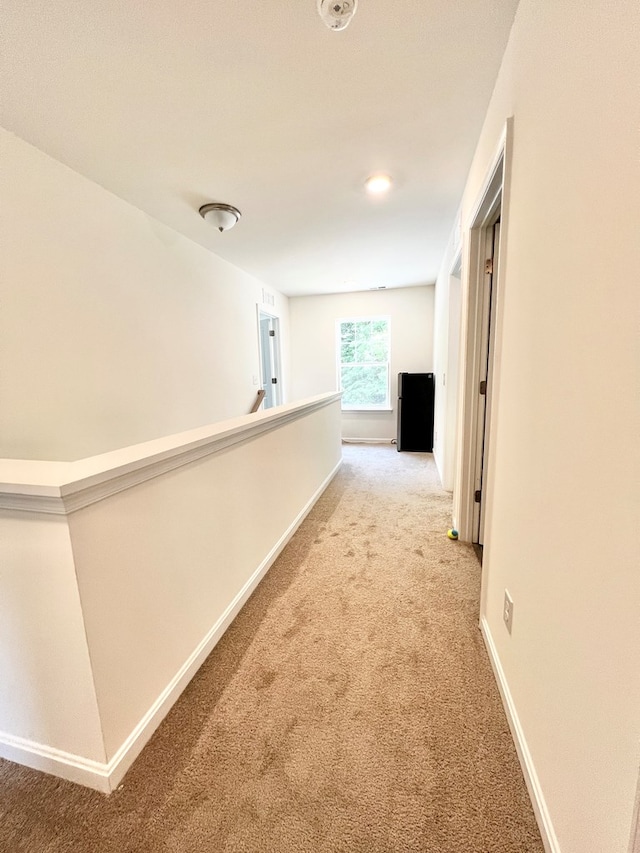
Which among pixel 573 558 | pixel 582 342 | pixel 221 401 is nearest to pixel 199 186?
pixel 221 401

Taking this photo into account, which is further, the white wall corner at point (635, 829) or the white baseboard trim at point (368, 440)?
the white baseboard trim at point (368, 440)

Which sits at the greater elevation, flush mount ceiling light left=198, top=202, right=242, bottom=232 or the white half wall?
flush mount ceiling light left=198, top=202, right=242, bottom=232

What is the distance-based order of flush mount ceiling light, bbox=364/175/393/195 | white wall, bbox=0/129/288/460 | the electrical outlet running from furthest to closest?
flush mount ceiling light, bbox=364/175/393/195 < white wall, bbox=0/129/288/460 < the electrical outlet

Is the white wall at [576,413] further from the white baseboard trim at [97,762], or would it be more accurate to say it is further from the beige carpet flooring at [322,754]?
the white baseboard trim at [97,762]

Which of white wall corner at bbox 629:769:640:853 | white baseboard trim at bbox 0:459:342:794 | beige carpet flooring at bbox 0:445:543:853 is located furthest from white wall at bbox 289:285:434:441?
white wall corner at bbox 629:769:640:853

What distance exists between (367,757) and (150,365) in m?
2.60

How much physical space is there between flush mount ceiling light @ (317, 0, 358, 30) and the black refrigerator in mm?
3990

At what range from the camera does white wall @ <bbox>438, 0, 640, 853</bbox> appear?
23.3 inches

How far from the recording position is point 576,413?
0.77 metres

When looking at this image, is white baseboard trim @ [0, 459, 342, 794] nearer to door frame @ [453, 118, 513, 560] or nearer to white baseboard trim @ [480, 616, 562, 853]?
white baseboard trim @ [480, 616, 562, 853]

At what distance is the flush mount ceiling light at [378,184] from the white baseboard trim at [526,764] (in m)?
2.61

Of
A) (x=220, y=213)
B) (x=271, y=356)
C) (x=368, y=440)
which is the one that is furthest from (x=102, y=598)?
(x=368, y=440)

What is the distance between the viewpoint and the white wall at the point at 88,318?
5.66 ft

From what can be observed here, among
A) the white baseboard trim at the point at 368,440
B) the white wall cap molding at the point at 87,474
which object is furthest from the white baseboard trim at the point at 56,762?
the white baseboard trim at the point at 368,440
